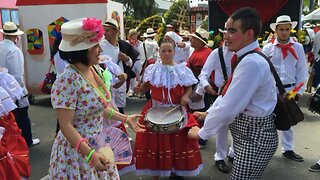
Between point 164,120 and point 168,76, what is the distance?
0.68 meters

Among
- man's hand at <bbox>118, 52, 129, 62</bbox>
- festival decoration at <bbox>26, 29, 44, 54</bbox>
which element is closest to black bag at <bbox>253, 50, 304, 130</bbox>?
man's hand at <bbox>118, 52, 129, 62</bbox>

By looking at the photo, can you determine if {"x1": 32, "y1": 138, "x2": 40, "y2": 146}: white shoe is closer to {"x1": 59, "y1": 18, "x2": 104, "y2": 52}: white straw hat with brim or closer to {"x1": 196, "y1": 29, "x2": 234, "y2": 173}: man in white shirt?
{"x1": 196, "y1": 29, "x2": 234, "y2": 173}: man in white shirt

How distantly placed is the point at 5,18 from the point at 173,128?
8943mm

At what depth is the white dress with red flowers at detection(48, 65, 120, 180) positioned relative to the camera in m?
2.24

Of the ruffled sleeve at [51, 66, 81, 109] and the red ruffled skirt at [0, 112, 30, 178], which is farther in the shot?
the red ruffled skirt at [0, 112, 30, 178]

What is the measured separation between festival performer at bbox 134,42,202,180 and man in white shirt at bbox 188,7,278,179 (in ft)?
4.04

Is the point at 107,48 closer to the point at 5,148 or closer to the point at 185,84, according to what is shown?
the point at 185,84

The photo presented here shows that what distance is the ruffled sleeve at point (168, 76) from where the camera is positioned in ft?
13.1

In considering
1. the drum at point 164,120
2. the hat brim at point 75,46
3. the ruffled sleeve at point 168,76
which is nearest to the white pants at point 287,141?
the ruffled sleeve at point 168,76

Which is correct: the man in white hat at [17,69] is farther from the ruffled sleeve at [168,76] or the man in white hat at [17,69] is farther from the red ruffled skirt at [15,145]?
the ruffled sleeve at [168,76]

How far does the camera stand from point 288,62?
487 centimetres

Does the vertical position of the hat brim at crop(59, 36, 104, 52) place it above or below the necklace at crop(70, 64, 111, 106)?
above

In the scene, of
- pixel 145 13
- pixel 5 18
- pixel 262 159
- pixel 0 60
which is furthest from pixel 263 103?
pixel 145 13

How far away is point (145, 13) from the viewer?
118 feet
